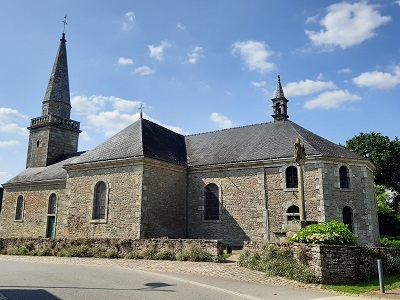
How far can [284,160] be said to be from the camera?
1909 cm

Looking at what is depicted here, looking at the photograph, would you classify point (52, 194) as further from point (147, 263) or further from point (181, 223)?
point (147, 263)

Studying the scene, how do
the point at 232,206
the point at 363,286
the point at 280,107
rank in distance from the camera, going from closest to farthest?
the point at 363,286 → the point at 232,206 → the point at 280,107

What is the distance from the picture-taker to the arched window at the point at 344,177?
18.8 meters

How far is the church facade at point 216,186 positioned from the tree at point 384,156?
1344 cm

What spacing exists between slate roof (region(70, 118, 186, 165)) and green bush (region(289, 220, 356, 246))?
10241mm

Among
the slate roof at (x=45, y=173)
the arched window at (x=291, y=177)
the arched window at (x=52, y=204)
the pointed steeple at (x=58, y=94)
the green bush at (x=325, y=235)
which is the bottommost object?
the green bush at (x=325, y=235)

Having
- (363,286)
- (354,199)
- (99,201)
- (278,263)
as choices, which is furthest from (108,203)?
(363,286)

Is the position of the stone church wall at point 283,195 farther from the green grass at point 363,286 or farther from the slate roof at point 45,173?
the slate roof at point 45,173

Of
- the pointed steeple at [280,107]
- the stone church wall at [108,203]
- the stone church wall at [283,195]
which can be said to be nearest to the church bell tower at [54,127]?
the stone church wall at [108,203]

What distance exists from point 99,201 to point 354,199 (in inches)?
567

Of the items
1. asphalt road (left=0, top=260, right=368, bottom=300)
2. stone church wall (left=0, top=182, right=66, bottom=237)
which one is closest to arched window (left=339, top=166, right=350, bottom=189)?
asphalt road (left=0, top=260, right=368, bottom=300)

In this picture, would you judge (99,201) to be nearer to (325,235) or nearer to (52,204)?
(52,204)

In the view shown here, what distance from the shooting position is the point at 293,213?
18.5m

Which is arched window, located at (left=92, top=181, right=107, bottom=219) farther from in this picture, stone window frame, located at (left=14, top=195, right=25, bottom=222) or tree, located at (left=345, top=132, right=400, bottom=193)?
tree, located at (left=345, top=132, right=400, bottom=193)
